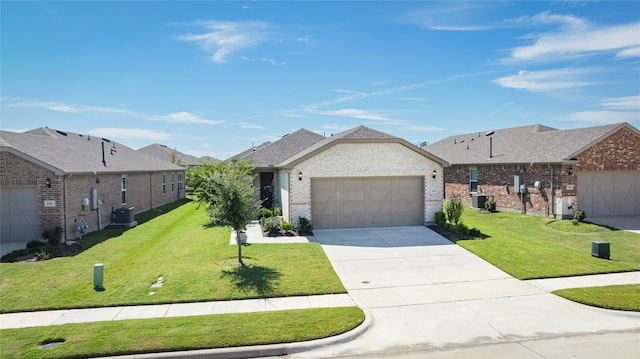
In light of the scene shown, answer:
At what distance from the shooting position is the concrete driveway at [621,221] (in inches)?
777

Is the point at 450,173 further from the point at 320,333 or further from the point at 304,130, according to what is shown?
the point at 320,333

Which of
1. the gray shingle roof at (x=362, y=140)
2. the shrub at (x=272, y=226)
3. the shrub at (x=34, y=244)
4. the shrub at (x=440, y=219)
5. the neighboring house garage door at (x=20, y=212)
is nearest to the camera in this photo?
the shrub at (x=34, y=244)

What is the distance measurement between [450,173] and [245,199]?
2324 cm

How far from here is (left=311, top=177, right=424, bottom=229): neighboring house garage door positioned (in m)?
19.3

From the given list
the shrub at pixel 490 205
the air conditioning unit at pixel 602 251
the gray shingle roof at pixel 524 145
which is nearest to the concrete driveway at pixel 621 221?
the gray shingle roof at pixel 524 145

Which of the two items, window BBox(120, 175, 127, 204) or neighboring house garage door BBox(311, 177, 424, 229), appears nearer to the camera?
neighboring house garage door BBox(311, 177, 424, 229)

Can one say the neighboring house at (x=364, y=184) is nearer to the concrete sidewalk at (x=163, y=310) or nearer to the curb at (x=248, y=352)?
the concrete sidewalk at (x=163, y=310)

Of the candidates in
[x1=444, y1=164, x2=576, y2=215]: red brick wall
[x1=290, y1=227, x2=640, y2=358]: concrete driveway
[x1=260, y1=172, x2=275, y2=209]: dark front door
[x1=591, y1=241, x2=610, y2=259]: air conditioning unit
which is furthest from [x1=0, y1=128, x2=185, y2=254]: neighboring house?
[x1=591, y1=241, x2=610, y2=259]: air conditioning unit

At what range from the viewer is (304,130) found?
30453 millimetres

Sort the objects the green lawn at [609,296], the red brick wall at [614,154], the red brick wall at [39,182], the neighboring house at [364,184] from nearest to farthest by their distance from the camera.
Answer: the green lawn at [609,296] < the red brick wall at [39,182] < the neighboring house at [364,184] < the red brick wall at [614,154]

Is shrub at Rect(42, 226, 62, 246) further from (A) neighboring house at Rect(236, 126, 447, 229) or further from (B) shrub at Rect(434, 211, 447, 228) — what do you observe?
(B) shrub at Rect(434, 211, 447, 228)

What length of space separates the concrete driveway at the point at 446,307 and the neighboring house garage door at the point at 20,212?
11856mm

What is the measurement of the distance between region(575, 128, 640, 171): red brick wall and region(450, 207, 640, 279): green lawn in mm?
3825

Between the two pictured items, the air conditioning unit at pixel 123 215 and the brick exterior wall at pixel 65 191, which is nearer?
the brick exterior wall at pixel 65 191
